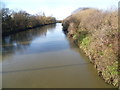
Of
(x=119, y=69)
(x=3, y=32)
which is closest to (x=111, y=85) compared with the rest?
(x=119, y=69)

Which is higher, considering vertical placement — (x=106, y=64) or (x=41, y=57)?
(x=106, y=64)

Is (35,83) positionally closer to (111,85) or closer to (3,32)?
(111,85)

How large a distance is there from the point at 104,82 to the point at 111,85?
0.38 m

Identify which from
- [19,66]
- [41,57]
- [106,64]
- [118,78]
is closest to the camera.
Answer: [118,78]

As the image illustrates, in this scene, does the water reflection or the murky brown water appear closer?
the murky brown water

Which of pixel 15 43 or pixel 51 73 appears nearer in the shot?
pixel 51 73

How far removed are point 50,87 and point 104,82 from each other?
2.25 meters

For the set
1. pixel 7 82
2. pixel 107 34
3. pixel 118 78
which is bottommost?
pixel 7 82

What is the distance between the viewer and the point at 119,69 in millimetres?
5312

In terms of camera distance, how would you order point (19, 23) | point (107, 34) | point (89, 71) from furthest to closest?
point (19, 23), point (89, 71), point (107, 34)

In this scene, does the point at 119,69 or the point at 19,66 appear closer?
the point at 119,69

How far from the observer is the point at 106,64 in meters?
5.89

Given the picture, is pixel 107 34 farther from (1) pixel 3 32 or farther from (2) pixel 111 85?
(1) pixel 3 32

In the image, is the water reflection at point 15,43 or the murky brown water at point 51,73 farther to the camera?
the water reflection at point 15,43
